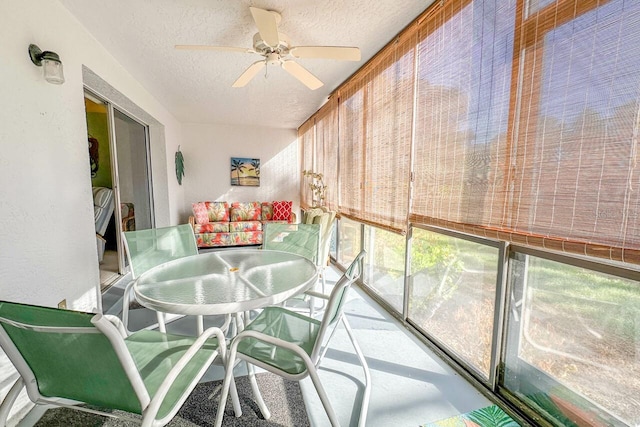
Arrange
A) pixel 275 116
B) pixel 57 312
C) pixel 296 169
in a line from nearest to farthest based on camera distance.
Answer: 1. pixel 57 312
2. pixel 275 116
3. pixel 296 169

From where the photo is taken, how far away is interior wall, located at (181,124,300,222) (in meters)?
5.70

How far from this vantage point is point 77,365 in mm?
808

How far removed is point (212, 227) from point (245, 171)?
154cm

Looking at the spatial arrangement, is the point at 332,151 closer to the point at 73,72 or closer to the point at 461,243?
the point at 461,243

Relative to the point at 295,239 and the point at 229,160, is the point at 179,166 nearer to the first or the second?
the point at 229,160

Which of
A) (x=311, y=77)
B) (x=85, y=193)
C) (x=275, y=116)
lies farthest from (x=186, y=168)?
(x=311, y=77)

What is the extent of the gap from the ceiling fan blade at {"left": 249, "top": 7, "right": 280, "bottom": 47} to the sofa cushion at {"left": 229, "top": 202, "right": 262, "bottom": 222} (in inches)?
159

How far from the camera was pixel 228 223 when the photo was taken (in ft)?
17.0

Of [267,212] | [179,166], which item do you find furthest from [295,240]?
[179,166]

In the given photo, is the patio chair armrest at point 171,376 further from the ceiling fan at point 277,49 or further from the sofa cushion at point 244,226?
the sofa cushion at point 244,226

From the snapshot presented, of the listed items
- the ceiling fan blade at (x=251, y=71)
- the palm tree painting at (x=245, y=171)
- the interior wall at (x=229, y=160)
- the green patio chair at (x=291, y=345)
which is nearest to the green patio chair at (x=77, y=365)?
the green patio chair at (x=291, y=345)

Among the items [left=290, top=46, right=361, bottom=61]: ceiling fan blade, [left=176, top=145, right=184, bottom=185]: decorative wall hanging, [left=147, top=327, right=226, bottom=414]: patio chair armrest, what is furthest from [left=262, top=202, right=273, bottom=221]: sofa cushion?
[left=147, top=327, right=226, bottom=414]: patio chair armrest

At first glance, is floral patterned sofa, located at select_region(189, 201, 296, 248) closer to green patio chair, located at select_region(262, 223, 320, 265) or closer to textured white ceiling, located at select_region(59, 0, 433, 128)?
textured white ceiling, located at select_region(59, 0, 433, 128)

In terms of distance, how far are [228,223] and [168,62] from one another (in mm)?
3023
